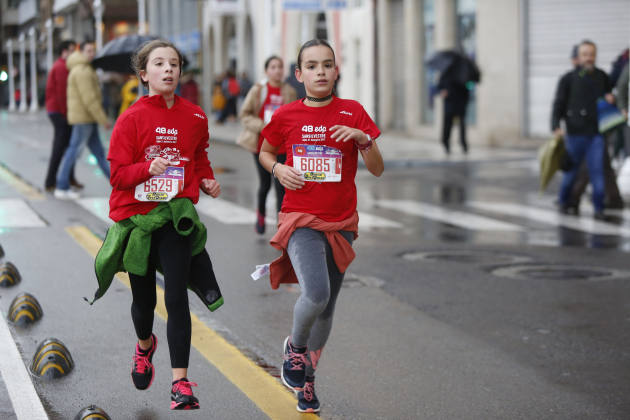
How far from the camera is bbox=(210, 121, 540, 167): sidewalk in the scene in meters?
20.9

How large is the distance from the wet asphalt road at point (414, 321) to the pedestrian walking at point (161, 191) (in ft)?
1.91

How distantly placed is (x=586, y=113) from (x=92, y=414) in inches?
360

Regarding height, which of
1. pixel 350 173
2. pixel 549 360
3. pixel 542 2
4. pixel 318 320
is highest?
pixel 542 2

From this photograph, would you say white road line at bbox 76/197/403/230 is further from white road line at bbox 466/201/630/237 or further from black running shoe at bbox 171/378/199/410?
black running shoe at bbox 171/378/199/410

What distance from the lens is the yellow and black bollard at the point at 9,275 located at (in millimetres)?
8172

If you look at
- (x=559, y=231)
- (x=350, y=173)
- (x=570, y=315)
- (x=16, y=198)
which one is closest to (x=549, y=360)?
(x=570, y=315)

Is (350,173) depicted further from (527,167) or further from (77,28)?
(77,28)

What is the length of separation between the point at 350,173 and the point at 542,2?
68.2 feet

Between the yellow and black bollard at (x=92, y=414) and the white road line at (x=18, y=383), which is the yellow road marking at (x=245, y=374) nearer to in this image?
the yellow and black bollard at (x=92, y=414)

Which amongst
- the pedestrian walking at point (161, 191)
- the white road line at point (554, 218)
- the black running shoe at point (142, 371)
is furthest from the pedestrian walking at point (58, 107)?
the pedestrian walking at point (161, 191)

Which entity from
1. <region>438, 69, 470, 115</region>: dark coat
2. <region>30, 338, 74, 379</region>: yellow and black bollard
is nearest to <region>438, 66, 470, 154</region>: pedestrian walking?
<region>438, 69, 470, 115</region>: dark coat

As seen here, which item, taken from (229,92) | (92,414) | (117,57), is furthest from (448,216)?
A: (229,92)

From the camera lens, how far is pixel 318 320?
5285 mm

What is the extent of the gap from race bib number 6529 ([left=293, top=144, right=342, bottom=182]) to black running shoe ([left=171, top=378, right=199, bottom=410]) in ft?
3.42
